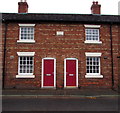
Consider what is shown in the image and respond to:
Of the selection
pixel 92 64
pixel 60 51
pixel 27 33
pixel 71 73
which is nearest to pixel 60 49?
pixel 60 51

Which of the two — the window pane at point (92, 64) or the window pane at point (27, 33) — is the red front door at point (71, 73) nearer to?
the window pane at point (92, 64)

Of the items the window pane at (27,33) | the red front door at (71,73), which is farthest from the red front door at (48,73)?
the window pane at (27,33)

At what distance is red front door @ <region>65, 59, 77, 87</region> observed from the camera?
37.4 ft

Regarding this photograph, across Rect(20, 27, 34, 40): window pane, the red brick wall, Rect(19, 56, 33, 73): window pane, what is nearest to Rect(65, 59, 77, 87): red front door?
the red brick wall

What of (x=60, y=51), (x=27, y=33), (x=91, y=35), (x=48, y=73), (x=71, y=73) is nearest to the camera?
(x=48, y=73)

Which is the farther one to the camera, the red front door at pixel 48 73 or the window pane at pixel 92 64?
the window pane at pixel 92 64

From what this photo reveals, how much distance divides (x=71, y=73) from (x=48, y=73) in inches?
77.9

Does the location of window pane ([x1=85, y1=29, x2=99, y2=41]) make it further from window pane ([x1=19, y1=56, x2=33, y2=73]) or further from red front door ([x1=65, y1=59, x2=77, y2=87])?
window pane ([x1=19, y1=56, x2=33, y2=73])

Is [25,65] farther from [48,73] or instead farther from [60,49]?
[60,49]

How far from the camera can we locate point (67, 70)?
11.5 m

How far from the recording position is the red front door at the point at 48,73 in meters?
11.3

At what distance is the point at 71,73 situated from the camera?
11.5m

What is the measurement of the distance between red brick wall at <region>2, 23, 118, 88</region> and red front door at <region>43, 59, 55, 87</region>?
43 cm

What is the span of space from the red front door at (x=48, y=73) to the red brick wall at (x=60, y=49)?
1.41 ft
